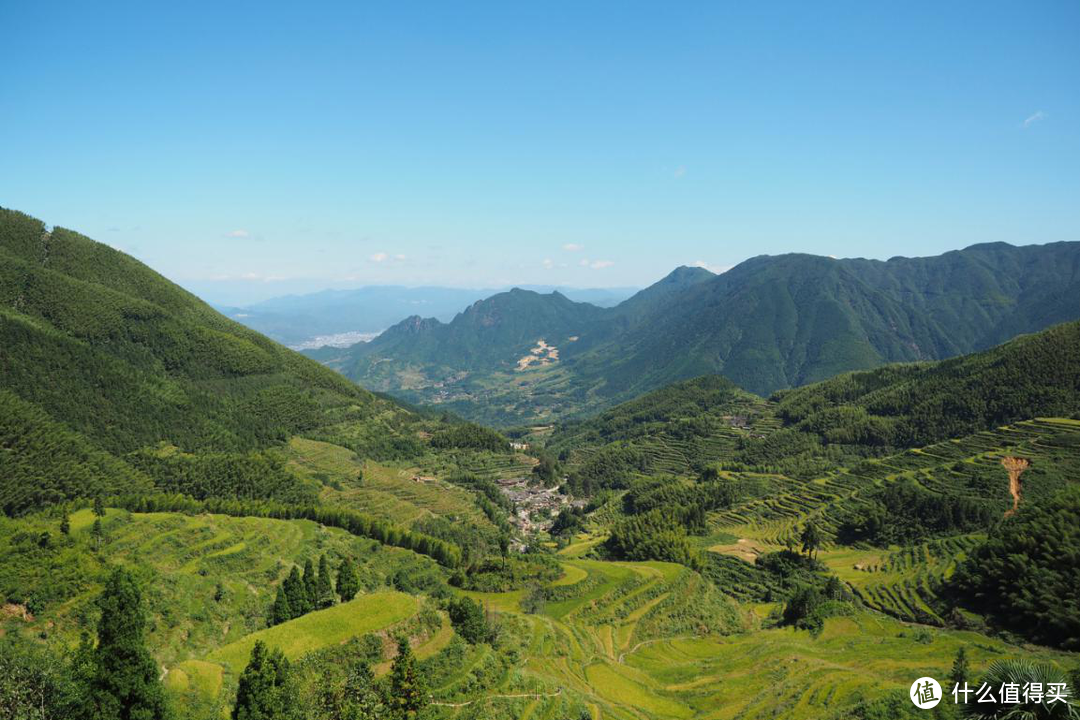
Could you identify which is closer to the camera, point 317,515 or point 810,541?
point 317,515

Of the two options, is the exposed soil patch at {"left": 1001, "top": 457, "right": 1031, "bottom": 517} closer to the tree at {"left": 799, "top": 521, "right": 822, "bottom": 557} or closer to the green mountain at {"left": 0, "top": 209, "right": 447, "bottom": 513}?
the tree at {"left": 799, "top": 521, "right": 822, "bottom": 557}

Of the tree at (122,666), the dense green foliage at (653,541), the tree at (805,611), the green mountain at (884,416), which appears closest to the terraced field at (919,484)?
the dense green foliage at (653,541)

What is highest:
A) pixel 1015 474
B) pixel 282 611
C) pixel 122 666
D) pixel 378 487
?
pixel 122 666

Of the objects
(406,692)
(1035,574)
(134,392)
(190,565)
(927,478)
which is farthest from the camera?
(134,392)

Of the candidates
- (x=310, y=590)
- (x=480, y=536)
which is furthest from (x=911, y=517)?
(x=310, y=590)

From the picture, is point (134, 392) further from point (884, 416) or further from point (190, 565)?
point (884, 416)
